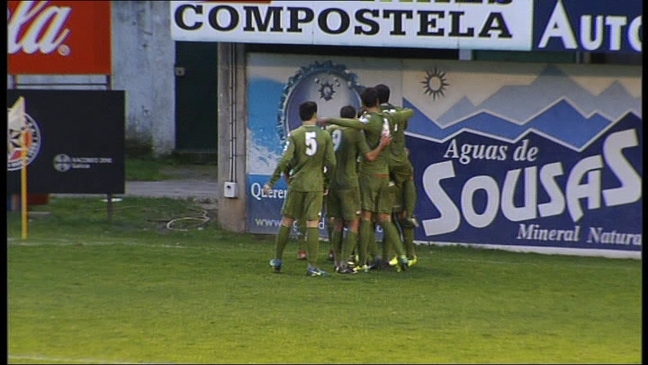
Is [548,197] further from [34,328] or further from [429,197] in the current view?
[34,328]

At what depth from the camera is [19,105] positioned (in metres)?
17.6

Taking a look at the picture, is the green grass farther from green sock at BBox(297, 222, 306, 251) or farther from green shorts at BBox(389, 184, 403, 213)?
green shorts at BBox(389, 184, 403, 213)

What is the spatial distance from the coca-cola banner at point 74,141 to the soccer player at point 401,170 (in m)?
4.74

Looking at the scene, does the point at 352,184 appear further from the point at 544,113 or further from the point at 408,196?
the point at 544,113

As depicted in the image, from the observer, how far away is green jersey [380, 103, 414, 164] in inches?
602

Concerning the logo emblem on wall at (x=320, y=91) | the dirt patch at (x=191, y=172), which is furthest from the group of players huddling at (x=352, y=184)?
the dirt patch at (x=191, y=172)

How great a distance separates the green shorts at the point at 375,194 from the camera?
1512 centimetres

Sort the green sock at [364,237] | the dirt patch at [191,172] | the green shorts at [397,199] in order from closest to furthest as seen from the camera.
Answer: the green sock at [364,237] → the green shorts at [397,199] → the dirt patch at [191,172]

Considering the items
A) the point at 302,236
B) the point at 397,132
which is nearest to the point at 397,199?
the point at 397,132

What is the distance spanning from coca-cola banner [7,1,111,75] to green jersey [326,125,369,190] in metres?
5.02

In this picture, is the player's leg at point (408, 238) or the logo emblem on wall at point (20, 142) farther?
the logo emblem on wall at point (20, 142)

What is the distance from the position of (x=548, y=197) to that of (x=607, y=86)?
161cm

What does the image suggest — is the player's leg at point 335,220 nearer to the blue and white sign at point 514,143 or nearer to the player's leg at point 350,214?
the player's leg at point 350,214

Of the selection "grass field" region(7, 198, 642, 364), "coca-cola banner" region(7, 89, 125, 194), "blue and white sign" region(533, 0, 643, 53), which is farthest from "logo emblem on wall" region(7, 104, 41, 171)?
"blue and white sign" region(533, 0, 643, 53)
